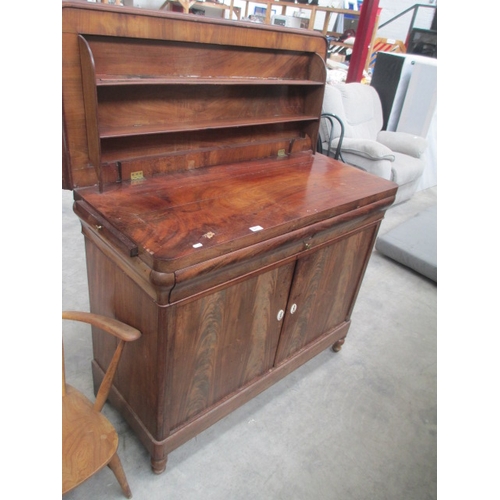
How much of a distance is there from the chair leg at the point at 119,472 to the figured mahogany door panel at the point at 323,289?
2.36 feet

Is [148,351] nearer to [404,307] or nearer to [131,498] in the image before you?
[131,498]

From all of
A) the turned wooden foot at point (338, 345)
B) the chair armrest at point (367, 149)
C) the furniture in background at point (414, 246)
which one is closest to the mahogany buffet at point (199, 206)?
the turned wooden foot at point (338, 345)

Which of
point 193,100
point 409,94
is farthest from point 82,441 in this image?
point 409,94

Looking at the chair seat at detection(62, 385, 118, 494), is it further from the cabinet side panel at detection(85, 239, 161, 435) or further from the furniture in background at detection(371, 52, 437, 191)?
the furniture in background at detection(371, 52, 437, 191)

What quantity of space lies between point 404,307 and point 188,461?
172cm

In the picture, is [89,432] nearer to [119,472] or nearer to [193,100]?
[119,472]

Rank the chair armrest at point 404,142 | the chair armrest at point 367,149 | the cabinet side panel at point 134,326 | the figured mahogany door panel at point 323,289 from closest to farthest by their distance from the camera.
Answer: the cabinet side panel at point 134,326
the figured mahogany door panel at point 323,289
the chair armrest at point 367,149
the chair armrest at point 404,142

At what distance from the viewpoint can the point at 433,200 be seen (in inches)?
176

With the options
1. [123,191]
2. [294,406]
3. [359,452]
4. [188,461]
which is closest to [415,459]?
[359,452]

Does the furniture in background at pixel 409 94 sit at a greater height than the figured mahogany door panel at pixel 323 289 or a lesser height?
greater

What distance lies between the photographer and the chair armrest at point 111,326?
3.97ft

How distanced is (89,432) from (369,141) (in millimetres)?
3044

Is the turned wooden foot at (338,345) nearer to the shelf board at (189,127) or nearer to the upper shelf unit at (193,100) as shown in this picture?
the upper shelf unit at (193,100)

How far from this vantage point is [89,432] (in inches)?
49.1
